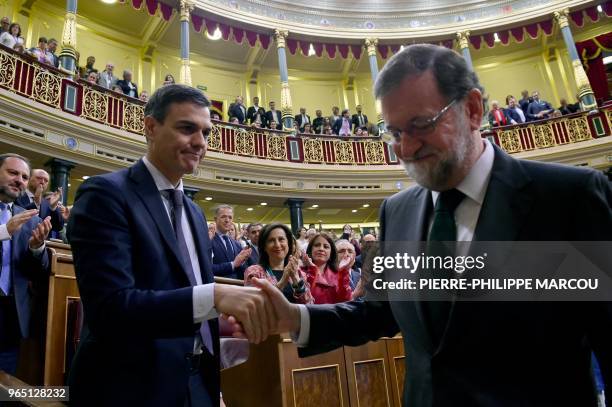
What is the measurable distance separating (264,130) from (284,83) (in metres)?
1.72

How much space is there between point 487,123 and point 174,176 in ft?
35.3

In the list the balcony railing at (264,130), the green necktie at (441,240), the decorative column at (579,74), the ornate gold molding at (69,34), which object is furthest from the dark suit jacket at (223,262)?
the decorative column at (579,74)

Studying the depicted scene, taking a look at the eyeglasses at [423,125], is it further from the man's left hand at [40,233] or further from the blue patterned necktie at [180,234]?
the man's left hand at [40,233]

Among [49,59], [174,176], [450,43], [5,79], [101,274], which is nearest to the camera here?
[101,274]

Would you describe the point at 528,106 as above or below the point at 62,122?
above

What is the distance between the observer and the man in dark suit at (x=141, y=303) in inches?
46.3

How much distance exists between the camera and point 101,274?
120cm

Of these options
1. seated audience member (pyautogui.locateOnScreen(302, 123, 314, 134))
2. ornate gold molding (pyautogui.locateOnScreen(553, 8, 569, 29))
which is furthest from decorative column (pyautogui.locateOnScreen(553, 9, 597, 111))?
seated audience member (pyautogui.locateOnScreen(302, 123, 314, 134))

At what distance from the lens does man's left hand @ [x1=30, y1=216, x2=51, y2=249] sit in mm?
2600

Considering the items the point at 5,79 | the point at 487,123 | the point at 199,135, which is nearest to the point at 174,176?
the point at 199,135

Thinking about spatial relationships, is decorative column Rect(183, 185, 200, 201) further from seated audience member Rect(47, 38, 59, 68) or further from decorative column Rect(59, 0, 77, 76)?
seated audience member Rect(47, 38, 59, 68)

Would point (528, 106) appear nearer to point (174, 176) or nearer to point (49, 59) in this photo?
point (49, 59)

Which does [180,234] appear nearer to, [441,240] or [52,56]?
[441,240]

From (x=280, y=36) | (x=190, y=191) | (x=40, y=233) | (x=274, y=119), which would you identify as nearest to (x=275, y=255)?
(x=40, y=233)
